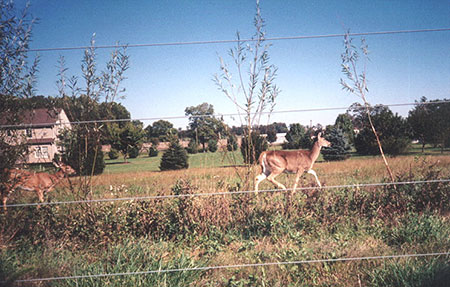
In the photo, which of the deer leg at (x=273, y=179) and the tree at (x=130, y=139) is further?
the deer leg at (x=273, y=179)

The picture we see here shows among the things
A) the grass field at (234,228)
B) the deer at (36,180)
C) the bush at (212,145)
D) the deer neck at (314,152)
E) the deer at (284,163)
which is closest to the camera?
the grass field at (234,228)

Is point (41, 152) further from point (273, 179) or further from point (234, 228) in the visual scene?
point (273, 179)

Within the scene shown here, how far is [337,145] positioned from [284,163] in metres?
0.98

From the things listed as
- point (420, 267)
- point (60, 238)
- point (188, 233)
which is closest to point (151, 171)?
point (188, 233)

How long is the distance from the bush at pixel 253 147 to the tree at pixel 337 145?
3.11 ft

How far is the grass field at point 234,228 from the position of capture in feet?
9.91

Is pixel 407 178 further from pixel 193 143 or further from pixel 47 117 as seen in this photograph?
pixel 47 117

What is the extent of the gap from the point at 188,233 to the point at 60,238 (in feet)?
6.17

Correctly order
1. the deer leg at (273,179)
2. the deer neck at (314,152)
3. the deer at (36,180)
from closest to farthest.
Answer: the deer at (36,180), the deer neck at (314,152), the deer leg at (273,179)

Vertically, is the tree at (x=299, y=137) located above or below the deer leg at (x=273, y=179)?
above

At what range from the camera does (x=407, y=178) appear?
14.8 ft

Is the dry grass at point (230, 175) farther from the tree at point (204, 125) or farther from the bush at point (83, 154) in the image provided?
the tree at point (204, 125)

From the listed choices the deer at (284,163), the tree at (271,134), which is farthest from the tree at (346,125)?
the tree at (271,134)

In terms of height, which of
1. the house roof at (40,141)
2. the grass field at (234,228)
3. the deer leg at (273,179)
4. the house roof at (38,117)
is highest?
the house roof at (38,117)
